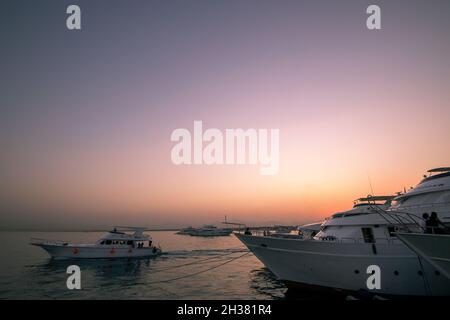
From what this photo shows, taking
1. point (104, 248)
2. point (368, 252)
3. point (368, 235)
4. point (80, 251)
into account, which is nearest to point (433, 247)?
point (368, 252)

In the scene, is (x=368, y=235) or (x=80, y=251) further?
(x=80, y=251)

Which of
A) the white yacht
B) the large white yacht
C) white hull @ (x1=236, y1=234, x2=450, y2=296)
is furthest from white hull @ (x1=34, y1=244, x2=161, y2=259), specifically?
white hull @ (x1=236, y1=234, x2=450, y2=296)

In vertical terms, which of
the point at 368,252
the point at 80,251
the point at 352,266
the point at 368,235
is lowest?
the point at 80,251

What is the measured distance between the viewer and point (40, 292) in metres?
22.6

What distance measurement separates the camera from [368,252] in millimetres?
16906

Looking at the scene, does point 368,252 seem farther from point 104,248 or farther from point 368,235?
point 104,248

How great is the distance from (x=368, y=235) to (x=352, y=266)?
263 cm

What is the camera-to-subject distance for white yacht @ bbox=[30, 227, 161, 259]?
39.7m

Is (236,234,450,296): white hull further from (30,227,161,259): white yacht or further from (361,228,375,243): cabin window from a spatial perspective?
(30,227,161,259): white yacht

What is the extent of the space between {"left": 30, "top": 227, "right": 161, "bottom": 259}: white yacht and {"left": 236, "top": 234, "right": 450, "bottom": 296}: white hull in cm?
2907

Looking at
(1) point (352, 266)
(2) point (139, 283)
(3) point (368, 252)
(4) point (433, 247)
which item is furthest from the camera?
(2) point (139, 283)

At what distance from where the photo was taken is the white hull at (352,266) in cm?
1586
